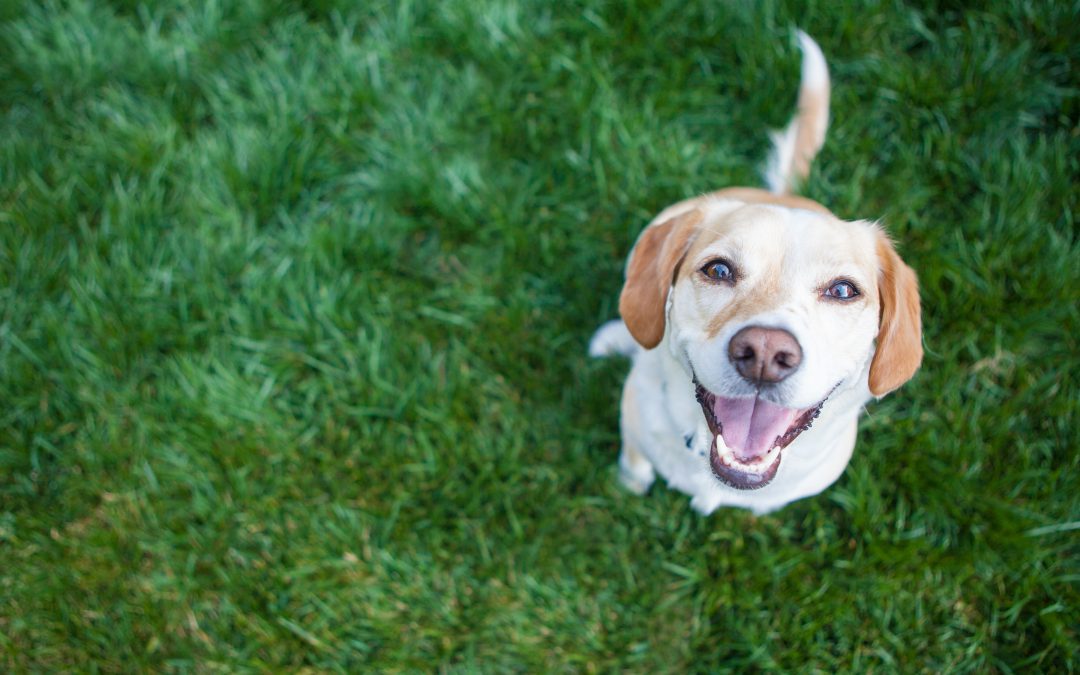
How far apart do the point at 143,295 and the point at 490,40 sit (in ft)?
5.86

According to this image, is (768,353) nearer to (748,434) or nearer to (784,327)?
(784,327)

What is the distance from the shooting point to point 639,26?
3.37 metres

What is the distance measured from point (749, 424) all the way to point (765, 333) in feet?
1.24

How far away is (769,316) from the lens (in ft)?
5.82

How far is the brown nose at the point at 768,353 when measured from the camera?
1709 mm

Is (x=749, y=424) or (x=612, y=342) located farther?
(x=612, y=342)

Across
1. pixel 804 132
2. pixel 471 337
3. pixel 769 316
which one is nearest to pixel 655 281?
pixel 769 316

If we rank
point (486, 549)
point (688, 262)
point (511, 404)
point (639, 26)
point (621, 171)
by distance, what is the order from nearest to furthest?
point (688, 262), point (486, 549), point (511, 404), point (621, 171), point (639, 26)

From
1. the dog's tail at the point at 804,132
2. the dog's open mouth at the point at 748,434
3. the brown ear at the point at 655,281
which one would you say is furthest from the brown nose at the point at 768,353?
the dog's tail at the point at 804,132

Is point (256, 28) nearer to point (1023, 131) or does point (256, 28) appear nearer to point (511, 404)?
point (511, 404)

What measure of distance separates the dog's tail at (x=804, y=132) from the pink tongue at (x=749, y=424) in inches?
54.7

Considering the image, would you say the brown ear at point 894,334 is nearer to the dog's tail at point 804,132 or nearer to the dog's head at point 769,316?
the dog's head at point 769,316

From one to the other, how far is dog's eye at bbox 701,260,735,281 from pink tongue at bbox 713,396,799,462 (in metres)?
0.31

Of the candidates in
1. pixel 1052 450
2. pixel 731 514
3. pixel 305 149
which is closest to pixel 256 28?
pixel 305 149
